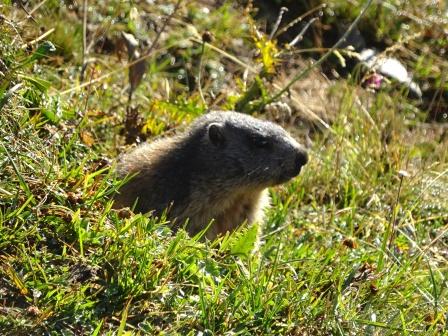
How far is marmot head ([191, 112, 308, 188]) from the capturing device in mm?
6055

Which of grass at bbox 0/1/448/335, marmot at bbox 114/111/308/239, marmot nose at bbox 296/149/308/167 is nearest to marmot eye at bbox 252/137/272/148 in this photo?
marmot at bbox 114/111/308/239

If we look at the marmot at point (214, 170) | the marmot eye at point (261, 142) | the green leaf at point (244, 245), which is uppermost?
the green leaf at point (244, 245)

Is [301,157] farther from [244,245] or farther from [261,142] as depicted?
[244,245]

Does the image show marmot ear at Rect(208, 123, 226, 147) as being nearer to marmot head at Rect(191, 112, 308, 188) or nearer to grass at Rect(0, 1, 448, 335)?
marmot head at Rect(191, 112, 308, 188)

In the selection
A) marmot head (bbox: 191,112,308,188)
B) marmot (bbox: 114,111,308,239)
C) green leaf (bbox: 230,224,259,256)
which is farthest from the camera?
marmot head (bbox: 191,112,308,188)

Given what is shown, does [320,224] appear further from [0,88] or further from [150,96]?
[0,88]

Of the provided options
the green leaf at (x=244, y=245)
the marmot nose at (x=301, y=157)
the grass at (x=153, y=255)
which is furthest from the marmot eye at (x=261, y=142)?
the green leaf at (x=244, y=245)

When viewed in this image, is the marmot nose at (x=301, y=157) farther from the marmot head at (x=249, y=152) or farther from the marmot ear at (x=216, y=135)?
the marmot ear at (x=216, y=135)

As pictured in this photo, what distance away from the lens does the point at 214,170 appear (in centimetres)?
600

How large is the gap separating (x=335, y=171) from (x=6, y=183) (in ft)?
10.6

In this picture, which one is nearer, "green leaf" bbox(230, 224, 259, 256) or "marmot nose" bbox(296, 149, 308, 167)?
"green leaf" bbox(230, 224, 259, 256)

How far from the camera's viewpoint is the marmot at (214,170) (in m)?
5.76

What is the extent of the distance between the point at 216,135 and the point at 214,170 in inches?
10.0

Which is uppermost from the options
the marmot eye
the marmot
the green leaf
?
the green leaf
